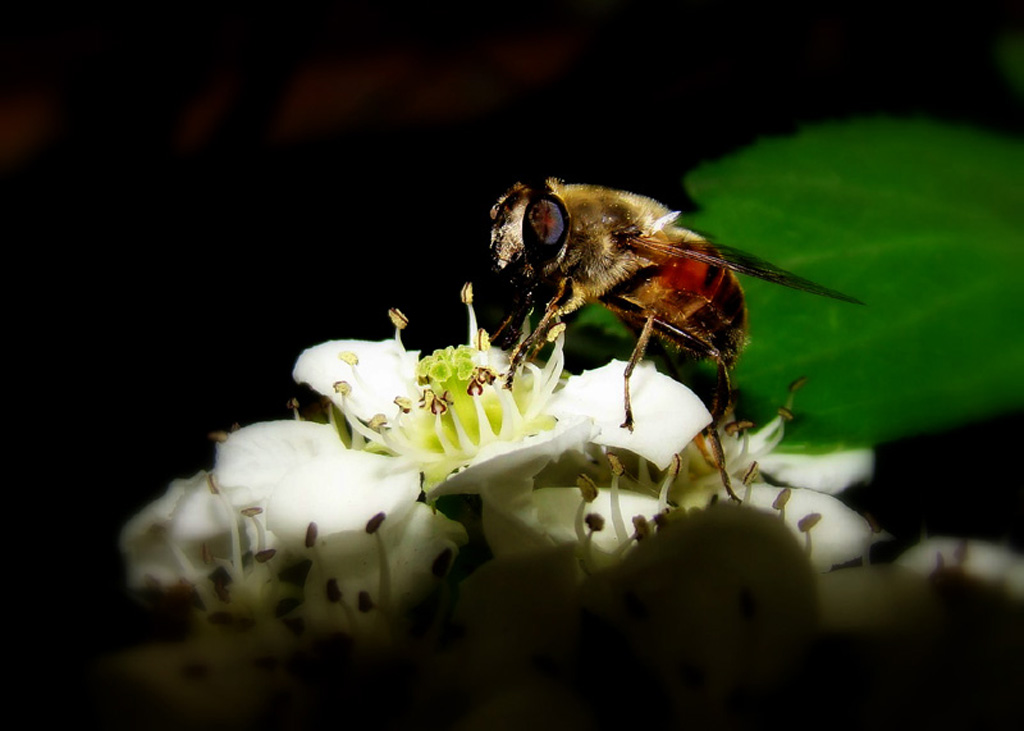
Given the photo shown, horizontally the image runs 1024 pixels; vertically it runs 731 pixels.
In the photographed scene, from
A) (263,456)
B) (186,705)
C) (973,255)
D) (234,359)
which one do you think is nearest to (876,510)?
(973,255)

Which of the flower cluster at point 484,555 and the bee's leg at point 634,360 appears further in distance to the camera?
the bee's leg at point 634,360

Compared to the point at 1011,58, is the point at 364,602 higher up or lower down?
lower down

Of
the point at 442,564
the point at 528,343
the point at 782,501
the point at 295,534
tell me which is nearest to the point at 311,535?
the point at 295,534

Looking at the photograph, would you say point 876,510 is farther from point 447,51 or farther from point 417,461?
point 447,51

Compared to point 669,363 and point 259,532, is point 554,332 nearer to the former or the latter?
point 669,363

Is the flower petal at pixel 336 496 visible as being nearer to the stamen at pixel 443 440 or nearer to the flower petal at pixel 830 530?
the stamen at pixel 443 440

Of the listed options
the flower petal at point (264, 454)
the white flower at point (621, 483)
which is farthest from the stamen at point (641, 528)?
the flower petal at point (264, 454)
